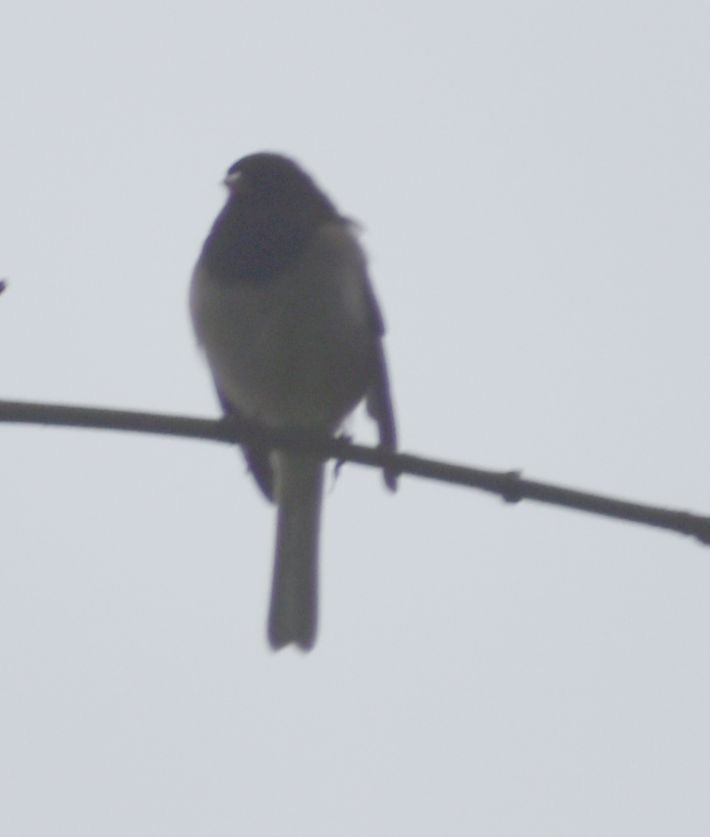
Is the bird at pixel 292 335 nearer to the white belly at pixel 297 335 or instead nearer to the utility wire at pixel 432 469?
the white belly at pixel 297 335

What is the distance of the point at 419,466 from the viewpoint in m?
2.62

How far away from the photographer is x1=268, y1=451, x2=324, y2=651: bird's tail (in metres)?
4.25

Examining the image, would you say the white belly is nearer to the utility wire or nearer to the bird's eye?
the bird's eye

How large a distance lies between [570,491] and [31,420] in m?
0.88

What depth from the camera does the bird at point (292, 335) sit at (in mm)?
4328

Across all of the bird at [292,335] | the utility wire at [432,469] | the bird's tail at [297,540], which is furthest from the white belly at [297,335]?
the utility wire at [432,469]

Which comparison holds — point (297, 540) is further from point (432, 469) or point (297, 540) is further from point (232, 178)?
point (432, 469)

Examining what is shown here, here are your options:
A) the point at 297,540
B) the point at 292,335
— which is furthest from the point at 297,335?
the point at 297,540

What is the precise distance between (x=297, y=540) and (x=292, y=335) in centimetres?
67

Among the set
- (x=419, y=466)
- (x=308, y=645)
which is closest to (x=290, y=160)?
(x=308, y=645)

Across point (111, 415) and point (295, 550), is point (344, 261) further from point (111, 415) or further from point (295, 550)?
point (111, 415)

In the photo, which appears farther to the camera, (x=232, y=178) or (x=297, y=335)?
(x=232, y=178)

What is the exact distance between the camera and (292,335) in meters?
4.33

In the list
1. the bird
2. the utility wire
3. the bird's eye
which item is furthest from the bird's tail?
the utility wire
